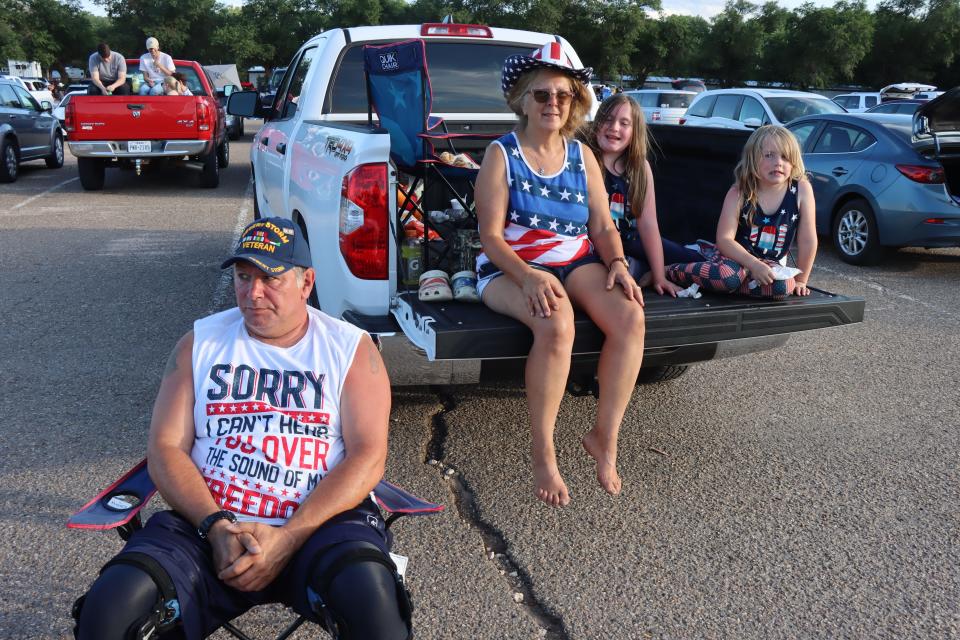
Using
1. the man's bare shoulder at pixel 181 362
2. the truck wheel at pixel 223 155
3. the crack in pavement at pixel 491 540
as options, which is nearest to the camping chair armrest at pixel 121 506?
the man's bare shoulder at pixel 181 362

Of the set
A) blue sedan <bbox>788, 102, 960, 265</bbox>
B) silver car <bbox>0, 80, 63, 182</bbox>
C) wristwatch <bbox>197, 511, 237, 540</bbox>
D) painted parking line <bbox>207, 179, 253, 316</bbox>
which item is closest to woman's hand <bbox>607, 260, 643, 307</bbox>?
wristwatch <bbox>197, 511, 237, 540</bbox>

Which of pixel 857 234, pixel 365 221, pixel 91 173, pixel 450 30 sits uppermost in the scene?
pixel 450 30

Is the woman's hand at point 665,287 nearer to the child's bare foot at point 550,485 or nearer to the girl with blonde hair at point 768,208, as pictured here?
the girl with blonde hair at point 768,208

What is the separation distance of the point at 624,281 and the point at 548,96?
820 mm

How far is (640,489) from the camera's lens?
11.6 ft

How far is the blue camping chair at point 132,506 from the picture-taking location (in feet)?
7.02

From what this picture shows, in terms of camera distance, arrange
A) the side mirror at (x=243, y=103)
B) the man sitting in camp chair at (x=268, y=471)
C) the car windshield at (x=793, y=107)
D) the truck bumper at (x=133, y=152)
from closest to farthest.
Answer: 1. the man sitting in camp chair at (x=268, y=471)
2. the side mirror at (x=243, y=103)
3. the truck bumper at (x=133, y=152)
4. the car windshield at (x=793, y=107)

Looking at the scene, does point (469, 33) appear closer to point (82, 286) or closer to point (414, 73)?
point (414, 73)

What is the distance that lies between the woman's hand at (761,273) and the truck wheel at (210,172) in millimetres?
10413

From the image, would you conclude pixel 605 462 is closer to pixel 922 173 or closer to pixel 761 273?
pixel 761 273

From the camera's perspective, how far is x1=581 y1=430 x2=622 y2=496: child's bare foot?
3238 mm

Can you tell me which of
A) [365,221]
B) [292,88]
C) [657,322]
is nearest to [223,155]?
[292,88]

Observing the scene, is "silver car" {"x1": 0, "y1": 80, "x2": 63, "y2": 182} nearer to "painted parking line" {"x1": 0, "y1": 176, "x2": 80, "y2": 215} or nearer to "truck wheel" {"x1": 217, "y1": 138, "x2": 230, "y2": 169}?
"painted parking line" {"x1": 0, "y1": 176, "x2": 80, "y2": 215}

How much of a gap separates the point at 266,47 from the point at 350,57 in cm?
5718
